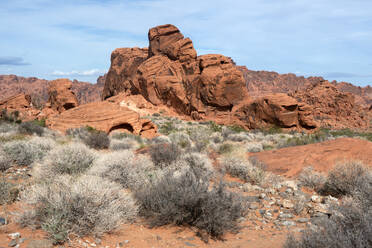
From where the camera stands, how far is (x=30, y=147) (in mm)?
8258

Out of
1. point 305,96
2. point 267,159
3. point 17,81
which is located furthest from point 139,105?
point 17,81

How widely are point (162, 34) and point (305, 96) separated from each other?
2443 cm

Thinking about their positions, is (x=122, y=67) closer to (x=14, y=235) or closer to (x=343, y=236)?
(x=14, y=235)

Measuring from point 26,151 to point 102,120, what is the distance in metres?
8.46

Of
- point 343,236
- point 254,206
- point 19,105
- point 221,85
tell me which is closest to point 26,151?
point 254,206

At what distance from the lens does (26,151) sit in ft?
26.1

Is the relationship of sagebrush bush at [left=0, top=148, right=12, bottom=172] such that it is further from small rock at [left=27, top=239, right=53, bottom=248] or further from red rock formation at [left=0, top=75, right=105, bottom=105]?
red rock formation at [left=0, top=75, right=105, bottom=105]

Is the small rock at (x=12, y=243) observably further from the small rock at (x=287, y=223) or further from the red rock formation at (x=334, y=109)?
the red rock formation at (x=334, y=109)

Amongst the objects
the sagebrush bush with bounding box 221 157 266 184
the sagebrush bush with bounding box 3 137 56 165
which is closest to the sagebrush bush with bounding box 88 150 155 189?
the sagebrush bush with bounding box 3 137 56 165

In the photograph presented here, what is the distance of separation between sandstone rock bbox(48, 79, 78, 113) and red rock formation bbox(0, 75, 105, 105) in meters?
62.3

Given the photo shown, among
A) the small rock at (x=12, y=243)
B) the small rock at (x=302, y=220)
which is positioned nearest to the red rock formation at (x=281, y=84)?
the small rock at (x=302, y=220)

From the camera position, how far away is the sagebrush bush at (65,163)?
6.11 m

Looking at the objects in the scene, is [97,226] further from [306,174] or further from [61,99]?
[61,99]

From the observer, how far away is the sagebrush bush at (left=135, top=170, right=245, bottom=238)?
4.40 m
